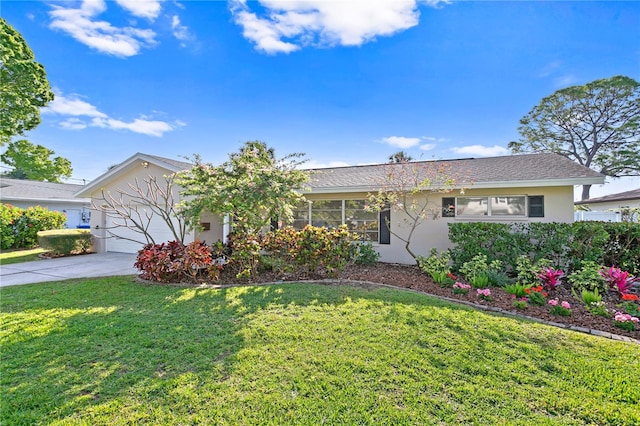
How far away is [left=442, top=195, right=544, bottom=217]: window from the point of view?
8.54 meters

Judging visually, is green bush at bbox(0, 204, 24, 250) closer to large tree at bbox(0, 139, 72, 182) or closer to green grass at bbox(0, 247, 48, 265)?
green grass at bbox(0, 247, 48, 265)

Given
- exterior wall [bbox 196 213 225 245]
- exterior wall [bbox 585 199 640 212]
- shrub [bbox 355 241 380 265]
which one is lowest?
shrub [bbox 355 241 380 265]

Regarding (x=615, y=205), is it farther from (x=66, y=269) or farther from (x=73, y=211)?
(x=73, y=211)

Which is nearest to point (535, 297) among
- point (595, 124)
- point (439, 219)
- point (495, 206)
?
point (495, 206)

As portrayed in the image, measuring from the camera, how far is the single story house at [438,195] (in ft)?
27.2

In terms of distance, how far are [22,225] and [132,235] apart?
7140 mm

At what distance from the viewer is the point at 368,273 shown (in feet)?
27.0

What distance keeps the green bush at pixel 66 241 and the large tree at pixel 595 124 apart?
34.8m

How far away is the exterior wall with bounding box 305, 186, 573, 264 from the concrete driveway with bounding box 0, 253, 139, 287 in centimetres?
718

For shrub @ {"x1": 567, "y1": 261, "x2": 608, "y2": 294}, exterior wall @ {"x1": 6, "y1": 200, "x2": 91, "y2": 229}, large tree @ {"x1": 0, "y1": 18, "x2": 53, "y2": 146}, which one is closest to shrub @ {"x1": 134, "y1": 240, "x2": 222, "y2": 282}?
shrub @ {"x1": 567, "y1": 261, "x2": 608, "y2": 294}

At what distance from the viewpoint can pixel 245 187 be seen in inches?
288

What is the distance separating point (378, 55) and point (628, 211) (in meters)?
17.7

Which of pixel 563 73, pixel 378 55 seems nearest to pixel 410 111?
pixel 378 55

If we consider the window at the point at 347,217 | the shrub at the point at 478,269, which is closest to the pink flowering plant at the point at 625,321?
the shrub at the point at 478,269
